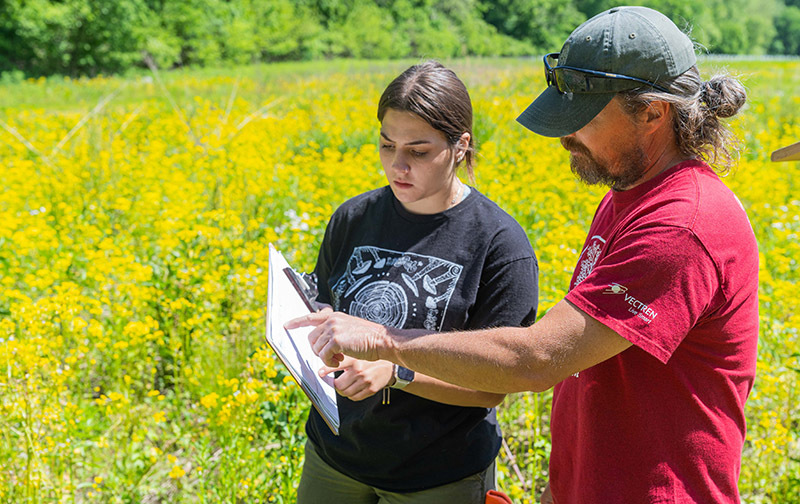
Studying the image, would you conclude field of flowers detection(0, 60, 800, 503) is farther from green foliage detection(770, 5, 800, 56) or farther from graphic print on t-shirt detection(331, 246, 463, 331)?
green foliage detection(770, 5, 800, 56)

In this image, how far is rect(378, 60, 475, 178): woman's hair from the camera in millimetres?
1585

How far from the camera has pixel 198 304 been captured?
321 cm

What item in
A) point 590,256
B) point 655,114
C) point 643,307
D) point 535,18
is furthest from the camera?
point 535,18

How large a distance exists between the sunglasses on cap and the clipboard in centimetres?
73

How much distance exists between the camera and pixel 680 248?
97cm

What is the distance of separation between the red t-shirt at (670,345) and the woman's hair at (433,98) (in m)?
0.53

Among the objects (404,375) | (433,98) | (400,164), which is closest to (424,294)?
(404,375)

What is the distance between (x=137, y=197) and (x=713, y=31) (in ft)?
227

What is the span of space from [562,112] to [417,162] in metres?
0.52

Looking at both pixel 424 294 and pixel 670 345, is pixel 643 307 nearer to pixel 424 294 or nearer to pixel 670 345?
pixel 670 345

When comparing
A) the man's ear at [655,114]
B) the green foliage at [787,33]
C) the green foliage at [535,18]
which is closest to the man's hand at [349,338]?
the man's ear at [655,114]

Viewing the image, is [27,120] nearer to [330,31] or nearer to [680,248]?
[680,248]

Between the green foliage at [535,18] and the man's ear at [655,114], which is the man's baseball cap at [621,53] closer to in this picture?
the man's ear at [655,114]

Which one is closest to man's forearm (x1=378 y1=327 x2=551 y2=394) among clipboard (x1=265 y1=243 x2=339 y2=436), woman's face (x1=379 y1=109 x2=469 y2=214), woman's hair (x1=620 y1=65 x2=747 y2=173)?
clipboard (x1=265 y1=243 x2=339 y2=436)
